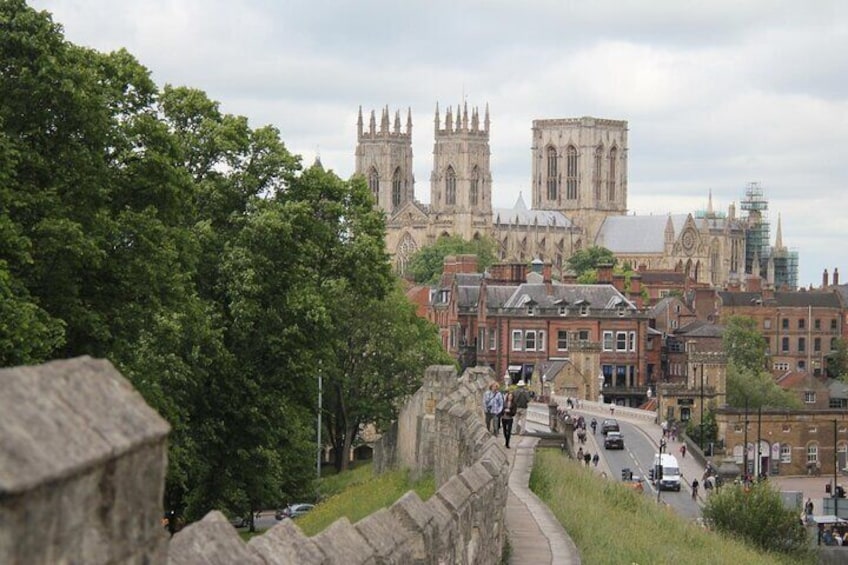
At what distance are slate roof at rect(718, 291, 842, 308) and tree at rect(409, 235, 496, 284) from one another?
3376cm

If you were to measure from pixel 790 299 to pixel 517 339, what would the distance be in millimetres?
42588

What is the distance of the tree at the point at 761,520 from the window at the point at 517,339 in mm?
63984

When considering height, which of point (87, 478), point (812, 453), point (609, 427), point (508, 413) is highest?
point (87, 478)

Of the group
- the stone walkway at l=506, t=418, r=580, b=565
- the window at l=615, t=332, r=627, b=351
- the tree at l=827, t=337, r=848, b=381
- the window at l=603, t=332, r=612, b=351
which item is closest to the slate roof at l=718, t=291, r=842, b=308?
the tree at l=827, t=337, r=848, b=381

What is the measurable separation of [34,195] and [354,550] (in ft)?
54.2

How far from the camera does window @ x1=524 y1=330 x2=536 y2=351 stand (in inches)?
3996

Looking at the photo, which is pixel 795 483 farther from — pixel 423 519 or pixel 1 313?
pixel 423 519

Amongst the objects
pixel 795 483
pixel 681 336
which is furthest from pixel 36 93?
pixel 681 336

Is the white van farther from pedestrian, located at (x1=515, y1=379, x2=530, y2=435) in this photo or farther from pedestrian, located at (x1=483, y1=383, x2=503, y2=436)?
pedestrian, located at (x1=483, y1=383, x2=503, y2=436)

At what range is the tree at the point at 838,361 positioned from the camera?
423 feet

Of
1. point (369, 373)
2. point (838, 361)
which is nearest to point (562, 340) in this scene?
point (838, 361)

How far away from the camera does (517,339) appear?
102 m

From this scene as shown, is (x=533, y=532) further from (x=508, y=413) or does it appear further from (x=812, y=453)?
(x=812, y=453)

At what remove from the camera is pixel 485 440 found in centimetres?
2077
